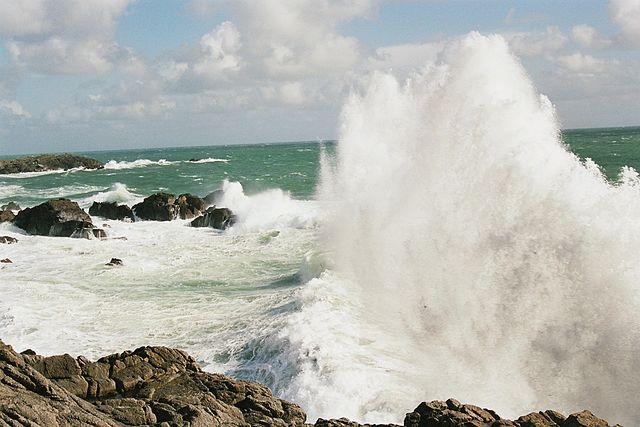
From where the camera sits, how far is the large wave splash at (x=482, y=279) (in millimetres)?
10859

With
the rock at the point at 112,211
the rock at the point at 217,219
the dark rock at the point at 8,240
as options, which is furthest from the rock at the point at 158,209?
the dark rock at the point at 8,240

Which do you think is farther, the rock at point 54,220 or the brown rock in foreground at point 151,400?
the rock at point 54,220

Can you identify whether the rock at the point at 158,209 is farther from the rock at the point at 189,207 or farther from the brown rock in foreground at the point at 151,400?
the brown rock in foreground at the point at 151,400

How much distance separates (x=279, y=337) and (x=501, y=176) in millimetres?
7091

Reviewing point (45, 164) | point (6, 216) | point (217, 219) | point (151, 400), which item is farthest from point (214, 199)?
point (45, 164)

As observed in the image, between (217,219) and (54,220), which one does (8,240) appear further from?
(217,219)

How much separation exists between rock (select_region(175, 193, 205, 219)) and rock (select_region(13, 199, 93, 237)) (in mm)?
5422

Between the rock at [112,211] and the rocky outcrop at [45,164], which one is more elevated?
the rocky outcrop at [45,164]

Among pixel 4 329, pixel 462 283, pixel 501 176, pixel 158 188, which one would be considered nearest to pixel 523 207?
pixel 501 176

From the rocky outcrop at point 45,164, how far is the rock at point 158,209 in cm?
6545

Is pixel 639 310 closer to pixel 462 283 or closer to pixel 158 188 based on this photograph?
pixel 462 283

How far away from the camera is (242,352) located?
1261 centimetres

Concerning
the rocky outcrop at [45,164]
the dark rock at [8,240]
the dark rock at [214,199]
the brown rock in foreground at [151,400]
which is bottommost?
the dark rock at [8,240]

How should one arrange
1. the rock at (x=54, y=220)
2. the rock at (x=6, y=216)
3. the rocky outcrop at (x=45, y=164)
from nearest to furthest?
1. the rock at (x=54, y=220)
2. the rock at (x=6, y=216)
3. the rocky outcrop at (x=45, y=164)
